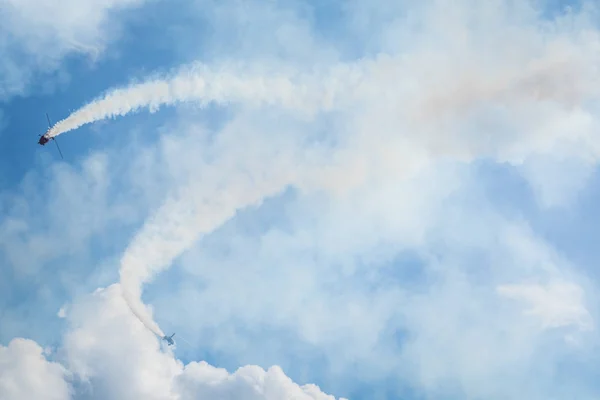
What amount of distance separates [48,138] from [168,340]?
1790 inches

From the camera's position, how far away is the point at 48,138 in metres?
56.3

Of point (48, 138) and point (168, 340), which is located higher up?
point (48, 138)

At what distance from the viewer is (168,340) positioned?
3155 inches

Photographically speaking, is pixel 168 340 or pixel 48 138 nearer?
pixel 48 138
